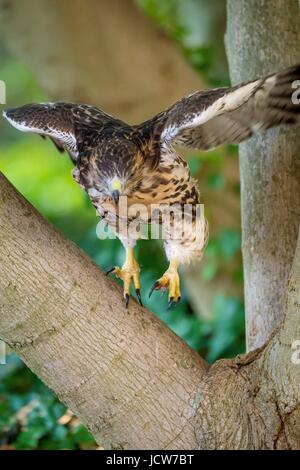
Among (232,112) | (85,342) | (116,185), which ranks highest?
(232,112)

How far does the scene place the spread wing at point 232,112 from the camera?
3244 mm

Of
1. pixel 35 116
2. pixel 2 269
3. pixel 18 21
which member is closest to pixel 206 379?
pixel 2 269

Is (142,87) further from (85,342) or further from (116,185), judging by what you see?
(85,342)

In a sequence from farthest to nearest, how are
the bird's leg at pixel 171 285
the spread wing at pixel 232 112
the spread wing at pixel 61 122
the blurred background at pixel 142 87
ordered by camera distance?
the blurred background at pixel 142 87 < the bird's leg at pixel 171 285 < the spread wing at pixel 61 122 < the spread wing at pixel 232 112

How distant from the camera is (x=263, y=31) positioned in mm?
3834

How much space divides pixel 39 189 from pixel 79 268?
4464mm

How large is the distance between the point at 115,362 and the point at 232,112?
1.23 m

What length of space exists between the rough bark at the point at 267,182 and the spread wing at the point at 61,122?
669mm

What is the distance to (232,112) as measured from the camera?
3.64 metres

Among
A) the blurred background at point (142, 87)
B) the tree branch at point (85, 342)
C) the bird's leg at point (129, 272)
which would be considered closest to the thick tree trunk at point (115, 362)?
the tree branch at point (85, 342)

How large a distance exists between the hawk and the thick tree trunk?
0.21 meters

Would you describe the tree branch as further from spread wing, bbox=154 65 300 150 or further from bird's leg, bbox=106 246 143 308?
spread wing, bbox=154 65 300 150

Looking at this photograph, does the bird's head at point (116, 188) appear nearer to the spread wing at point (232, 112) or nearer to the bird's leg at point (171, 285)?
the spread wing at point (232, 112)

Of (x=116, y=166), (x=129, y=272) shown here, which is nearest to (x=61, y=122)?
(x=116, y=166)
